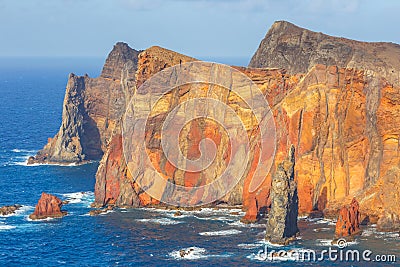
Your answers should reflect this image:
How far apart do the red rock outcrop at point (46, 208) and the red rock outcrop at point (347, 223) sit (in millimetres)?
61243

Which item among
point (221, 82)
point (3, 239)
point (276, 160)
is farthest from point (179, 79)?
point (3, 239)

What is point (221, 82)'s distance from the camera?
193m

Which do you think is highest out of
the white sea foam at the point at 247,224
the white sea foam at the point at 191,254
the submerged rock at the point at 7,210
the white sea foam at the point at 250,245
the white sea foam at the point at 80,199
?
the white sea foam at the point at 80,199

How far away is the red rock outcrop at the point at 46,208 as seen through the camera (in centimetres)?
17700

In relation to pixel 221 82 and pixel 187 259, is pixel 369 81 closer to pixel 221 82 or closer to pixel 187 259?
pixel 221 82

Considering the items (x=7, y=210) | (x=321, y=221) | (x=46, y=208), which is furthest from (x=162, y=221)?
(x=7, y=210)

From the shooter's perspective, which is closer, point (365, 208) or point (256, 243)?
point (256, 243)

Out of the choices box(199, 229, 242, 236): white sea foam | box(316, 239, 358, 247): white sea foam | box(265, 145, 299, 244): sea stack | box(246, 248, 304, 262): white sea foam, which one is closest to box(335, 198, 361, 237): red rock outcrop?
box(316, 239, 358, 247): white sea foam

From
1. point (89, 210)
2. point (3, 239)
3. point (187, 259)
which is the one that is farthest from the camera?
point (89, 210)

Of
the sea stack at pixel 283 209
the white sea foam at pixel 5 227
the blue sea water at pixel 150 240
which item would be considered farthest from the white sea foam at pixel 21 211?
the sea stack at pixel 283 209

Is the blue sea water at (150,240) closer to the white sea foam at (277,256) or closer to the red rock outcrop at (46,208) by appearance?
the white sea foam at (277,256)

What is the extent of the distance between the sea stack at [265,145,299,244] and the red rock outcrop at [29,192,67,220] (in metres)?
49.8

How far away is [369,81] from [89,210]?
68169mm

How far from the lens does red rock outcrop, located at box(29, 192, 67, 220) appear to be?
177 metres
